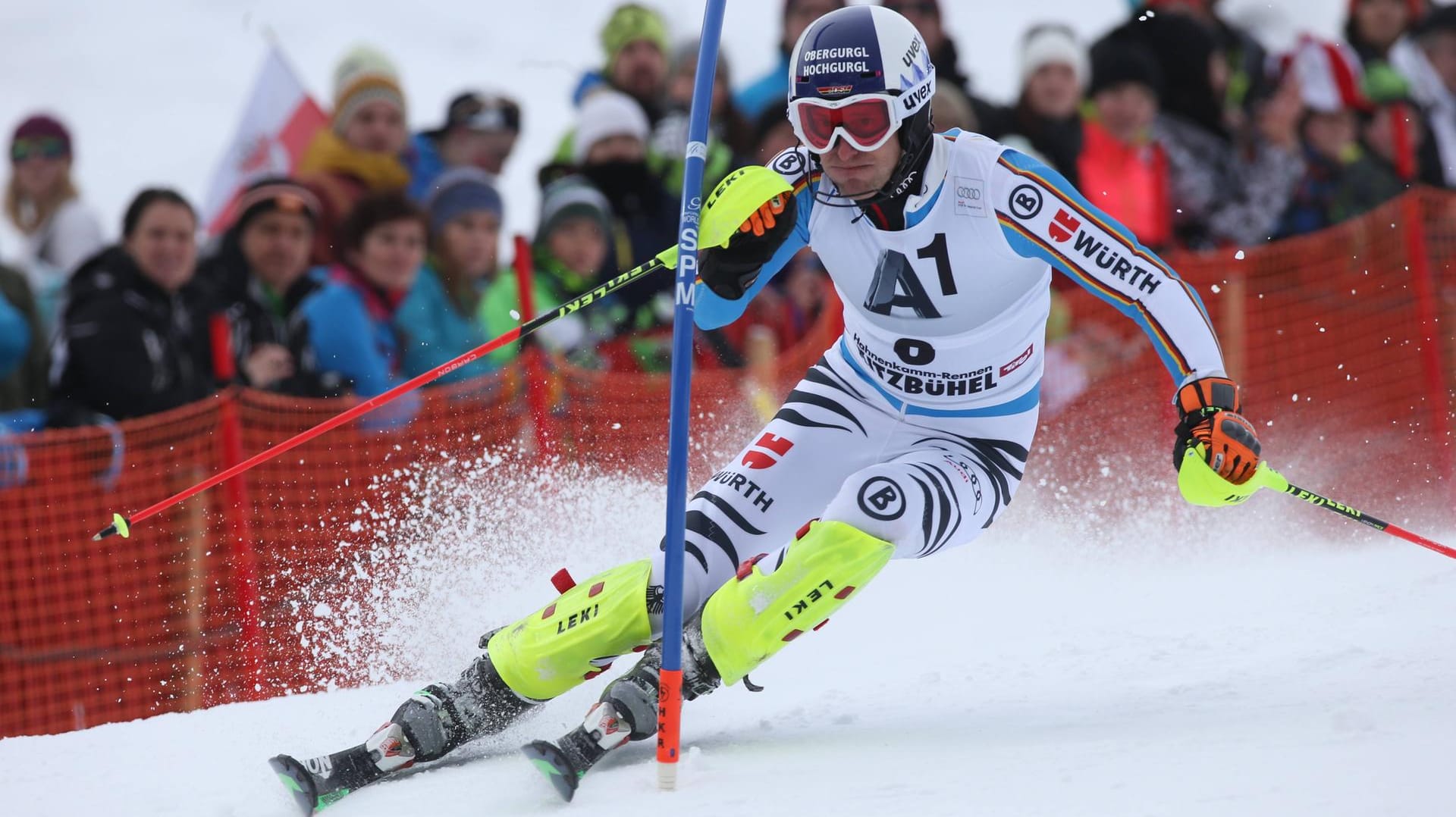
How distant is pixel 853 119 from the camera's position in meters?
3.66

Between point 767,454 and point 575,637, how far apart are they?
0.80 m

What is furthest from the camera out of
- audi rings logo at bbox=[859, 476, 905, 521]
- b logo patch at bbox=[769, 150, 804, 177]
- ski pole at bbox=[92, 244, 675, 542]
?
b logo patch at bbox=[769, 150, 804, 177]

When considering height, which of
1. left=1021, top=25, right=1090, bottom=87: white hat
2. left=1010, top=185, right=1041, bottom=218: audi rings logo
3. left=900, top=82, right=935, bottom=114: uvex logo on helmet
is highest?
left=1021, top=25, right=1090, bottom=87: white hat

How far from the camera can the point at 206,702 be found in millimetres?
5664

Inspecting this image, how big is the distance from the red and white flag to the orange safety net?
175 cm

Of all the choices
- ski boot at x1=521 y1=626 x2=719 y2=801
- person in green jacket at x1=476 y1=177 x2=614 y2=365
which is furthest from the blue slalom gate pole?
person in green jacket at x1=476 y1=177 x2=614 y2=365

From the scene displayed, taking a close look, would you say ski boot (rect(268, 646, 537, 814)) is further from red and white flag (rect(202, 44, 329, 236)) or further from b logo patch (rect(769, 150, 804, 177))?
red and white flag (rect(202, 44, 329, 236))

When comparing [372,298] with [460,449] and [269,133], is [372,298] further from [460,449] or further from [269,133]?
[269,133]

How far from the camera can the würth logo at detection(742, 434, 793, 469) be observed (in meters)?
4.05

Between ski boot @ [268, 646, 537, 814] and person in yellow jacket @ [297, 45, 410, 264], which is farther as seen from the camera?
person in yellow jacket @ [297, 45, 410, 264]

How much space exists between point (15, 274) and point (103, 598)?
55.0 inches

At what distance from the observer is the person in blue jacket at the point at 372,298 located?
5.96 meters

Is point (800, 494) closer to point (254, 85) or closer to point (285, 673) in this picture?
point (285, 673)

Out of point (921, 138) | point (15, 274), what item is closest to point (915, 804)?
point (921, 138)
